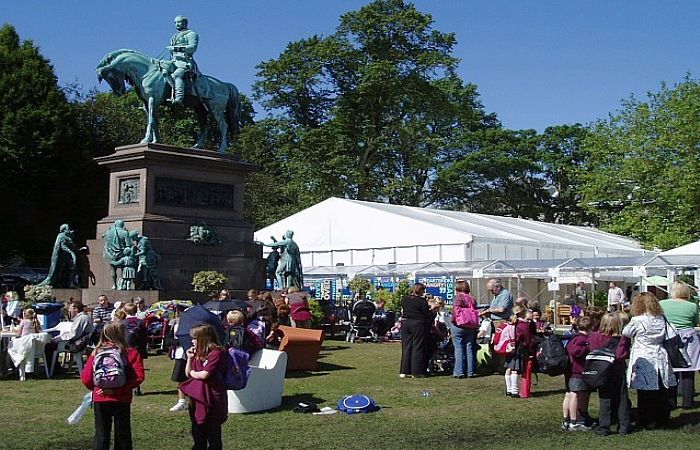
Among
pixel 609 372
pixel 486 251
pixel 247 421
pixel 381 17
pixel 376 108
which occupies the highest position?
pixel 381 17

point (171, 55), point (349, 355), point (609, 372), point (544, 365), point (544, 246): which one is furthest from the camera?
point (544, 246)

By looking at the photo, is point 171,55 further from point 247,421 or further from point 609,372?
point 609,372

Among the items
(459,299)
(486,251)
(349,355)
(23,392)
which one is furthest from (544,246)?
(23,392)

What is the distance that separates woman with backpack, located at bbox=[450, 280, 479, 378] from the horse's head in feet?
44.3

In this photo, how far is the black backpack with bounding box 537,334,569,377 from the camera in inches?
382

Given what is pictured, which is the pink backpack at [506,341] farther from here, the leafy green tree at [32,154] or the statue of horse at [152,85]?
the leafy green tree at [32,154]

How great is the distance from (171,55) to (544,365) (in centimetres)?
1757

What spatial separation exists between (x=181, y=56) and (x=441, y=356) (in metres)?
13.1

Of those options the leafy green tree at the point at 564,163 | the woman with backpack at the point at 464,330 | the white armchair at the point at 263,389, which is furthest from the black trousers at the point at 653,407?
the leafy green tree at the point at 564,163

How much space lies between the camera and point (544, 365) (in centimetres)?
987

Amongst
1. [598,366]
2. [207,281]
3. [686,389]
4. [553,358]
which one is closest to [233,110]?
[207,281]

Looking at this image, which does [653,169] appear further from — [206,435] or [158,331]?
[206,435]

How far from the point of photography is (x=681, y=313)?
10086 mm

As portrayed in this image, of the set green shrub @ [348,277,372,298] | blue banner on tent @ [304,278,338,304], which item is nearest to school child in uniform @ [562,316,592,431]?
green shrub @ [348,277,372,298]
